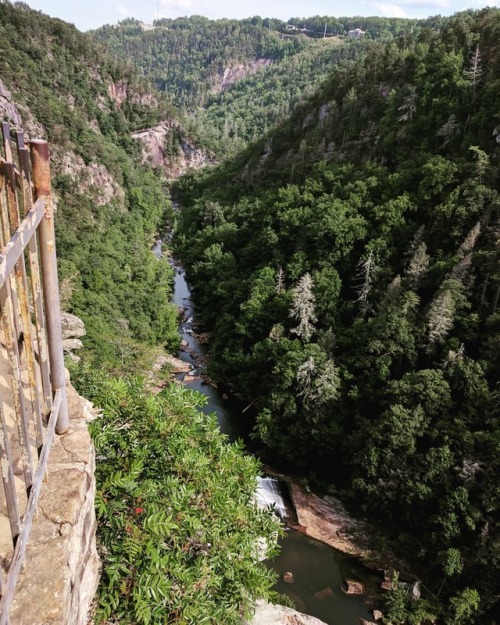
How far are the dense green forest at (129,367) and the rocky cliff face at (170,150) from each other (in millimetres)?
4006

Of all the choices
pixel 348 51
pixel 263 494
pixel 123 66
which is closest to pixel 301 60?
pixel 348 51

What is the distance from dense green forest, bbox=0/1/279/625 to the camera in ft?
21.1

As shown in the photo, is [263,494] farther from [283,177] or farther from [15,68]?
[15,68]

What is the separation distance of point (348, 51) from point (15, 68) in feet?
469

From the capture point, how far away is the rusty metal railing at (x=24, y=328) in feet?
10.4

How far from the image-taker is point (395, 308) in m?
29.4

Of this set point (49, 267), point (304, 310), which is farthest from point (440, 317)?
point (49, 267)

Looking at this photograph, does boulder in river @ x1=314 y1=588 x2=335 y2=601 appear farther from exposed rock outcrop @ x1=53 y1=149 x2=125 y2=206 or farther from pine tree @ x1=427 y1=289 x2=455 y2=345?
exposed rock outcrop @ x1=53 y1=149 x2=125 y2=206

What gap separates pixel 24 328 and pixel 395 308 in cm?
2808

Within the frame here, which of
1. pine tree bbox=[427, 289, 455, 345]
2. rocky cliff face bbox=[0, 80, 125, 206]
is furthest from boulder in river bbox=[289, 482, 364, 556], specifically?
rocky cliff face bbox=[0, 80, 125, 206]

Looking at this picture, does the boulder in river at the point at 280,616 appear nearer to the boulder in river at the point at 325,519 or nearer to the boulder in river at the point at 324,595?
the boulder in river at the point at 324,595

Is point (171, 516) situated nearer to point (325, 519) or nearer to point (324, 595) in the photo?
point (324, 595)

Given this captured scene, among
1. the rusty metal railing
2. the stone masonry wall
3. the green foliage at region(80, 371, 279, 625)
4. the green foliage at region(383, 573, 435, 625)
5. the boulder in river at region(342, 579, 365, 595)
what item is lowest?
the boulder in river at region(342, 579, 365, 595)

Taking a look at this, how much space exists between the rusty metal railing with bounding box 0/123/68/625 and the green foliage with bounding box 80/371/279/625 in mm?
2226
